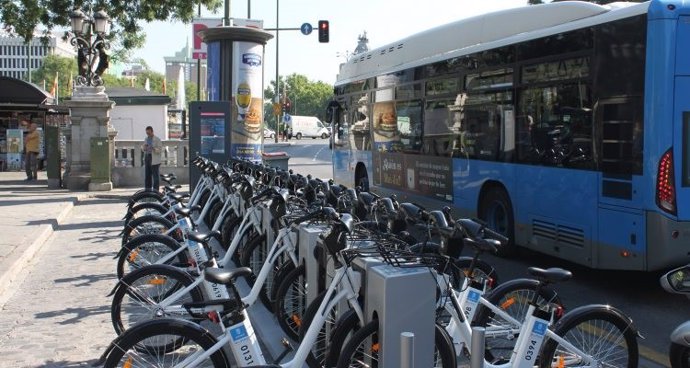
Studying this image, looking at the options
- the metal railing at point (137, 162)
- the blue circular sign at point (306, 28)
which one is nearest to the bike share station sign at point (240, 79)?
the metal railing at point (137, 162)

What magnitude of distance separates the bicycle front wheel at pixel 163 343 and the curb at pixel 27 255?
12.5 ft

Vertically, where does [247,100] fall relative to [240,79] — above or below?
below

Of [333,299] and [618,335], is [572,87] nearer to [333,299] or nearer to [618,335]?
[618,335]

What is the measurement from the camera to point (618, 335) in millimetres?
4273

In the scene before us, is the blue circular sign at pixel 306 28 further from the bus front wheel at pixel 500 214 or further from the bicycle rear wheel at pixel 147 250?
the bicycle rear wheel at pixel 147 250

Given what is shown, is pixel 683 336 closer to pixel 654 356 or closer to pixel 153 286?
pixel 654 356

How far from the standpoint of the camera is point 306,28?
30234 millimetres

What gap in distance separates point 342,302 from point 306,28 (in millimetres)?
27366

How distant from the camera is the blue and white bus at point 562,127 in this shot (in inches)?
250

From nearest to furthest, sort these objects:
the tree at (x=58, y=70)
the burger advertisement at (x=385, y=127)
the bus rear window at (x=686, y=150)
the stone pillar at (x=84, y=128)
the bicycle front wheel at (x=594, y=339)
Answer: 1. the bicycle front wheel at (x=594, y=339)
2. the bus rear window at (x=686, y=150)
3. the burger advertisement at (x=385, y=127)
4. the stone pillar at (x=84, y=128)
5. the tree at (x=58, y=70)

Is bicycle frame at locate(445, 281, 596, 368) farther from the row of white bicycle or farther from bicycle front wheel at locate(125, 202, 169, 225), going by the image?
bicycle front wheel at locate(125, 202, 169, 225)

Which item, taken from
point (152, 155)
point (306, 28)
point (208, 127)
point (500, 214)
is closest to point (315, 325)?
point (500, 214)

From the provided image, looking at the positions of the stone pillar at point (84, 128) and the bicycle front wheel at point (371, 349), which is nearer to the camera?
the bicycle front wheel at point (371, 349)

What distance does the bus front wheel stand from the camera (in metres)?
8.74
